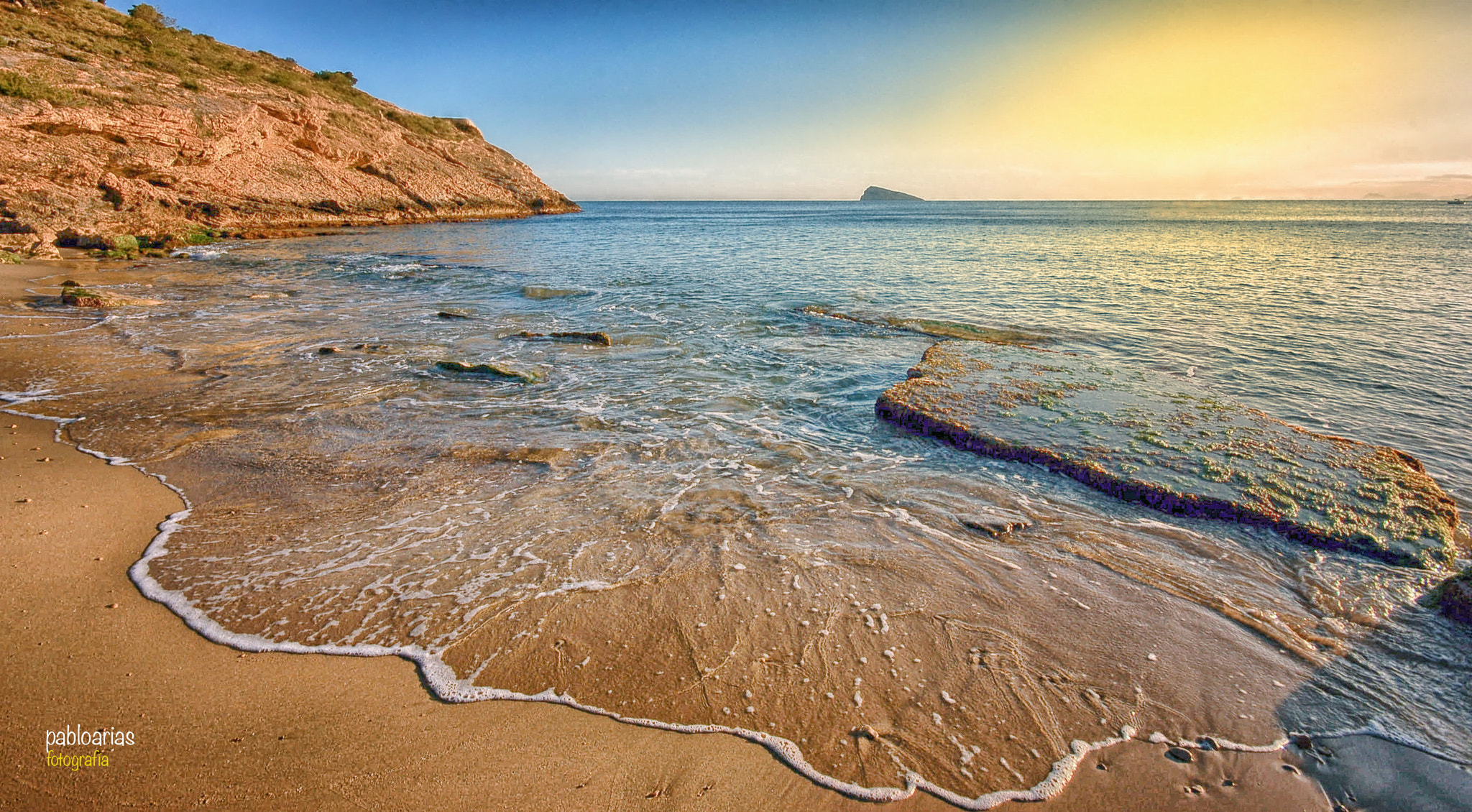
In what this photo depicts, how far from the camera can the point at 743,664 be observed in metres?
2.95

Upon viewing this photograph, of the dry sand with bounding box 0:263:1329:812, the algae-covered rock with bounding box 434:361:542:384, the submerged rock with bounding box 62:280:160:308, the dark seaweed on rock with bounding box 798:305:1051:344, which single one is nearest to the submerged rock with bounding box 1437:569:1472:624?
the dry sand with bounding box 0:263:1329:812

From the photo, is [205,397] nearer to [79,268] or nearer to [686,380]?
[686,380]

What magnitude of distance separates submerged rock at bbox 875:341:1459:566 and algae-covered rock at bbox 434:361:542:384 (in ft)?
14.8

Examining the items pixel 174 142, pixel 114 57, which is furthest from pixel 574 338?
pixel 114 57

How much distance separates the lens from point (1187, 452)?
5.25 metres

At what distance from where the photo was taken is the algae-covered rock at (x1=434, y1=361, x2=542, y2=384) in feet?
25.5

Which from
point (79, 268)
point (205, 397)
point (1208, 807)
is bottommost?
point (1208, 807)

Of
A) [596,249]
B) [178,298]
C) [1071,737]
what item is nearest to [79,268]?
[178,298]

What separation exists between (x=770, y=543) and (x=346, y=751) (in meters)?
2.49

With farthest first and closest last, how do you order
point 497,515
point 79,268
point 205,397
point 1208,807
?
point 79,268 → point 205,397 → point 497,515 → point 1208,807

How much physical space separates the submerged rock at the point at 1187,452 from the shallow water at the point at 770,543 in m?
0.24

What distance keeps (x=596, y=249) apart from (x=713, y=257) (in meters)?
7.10

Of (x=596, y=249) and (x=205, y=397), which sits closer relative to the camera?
(x=205, y=397)

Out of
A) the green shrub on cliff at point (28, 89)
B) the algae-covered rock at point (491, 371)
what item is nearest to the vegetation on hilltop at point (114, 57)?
the green shrub on cliff at point (28, 89)
